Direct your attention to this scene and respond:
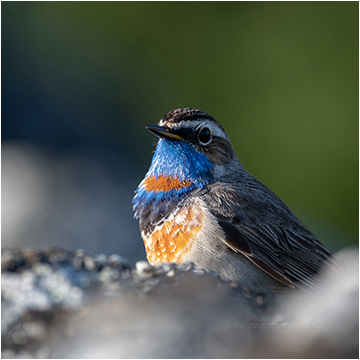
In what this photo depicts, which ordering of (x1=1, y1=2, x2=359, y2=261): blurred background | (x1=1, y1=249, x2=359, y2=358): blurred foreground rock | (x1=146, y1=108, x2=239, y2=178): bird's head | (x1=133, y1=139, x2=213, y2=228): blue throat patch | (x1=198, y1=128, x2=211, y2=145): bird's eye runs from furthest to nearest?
(x1=1, y1=2, x2=359, y2=261): blurred background, (x1=198, y1=128, x2=211, y2=145): bird's eye, (x1=146, y1=108, x2=239, y2=178): bird's head, (x1=133, y1=139, x2=213, y2=228): blue throat patch, (x1=1, y1=249, x2=359, y2=358): blurred foreground rock

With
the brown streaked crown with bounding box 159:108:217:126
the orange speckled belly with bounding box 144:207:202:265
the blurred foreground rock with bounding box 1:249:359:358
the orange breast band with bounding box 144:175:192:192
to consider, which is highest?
the brown streaked crown with bounding box 159:108:217:126

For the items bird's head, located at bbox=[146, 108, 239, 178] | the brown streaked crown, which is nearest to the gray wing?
bird's head, located at bbox=[146, 108, 239, 178]

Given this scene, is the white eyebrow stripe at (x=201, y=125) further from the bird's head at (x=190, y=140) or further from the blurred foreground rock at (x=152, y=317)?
the blurred foreground rock at (x=152, y=317)

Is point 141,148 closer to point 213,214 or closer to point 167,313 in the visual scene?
point 213,214

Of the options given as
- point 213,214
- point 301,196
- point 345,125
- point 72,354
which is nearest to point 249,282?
point 213,214

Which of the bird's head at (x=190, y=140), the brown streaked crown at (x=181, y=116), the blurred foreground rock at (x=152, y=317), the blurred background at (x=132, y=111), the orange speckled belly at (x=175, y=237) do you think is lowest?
the blurred foreground rock at (x=152, y=317)

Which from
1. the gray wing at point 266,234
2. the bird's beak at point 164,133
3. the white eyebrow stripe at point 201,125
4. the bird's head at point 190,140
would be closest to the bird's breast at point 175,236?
the gray wing at point 266,234

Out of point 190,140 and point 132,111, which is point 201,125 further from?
point 132,111

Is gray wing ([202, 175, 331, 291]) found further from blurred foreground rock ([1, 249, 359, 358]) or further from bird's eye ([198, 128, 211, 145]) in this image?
blurred foreground rock ([1, 249, 359, 358])
